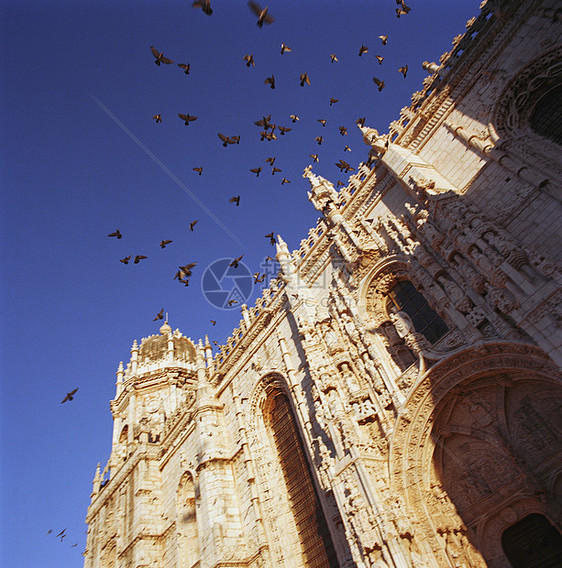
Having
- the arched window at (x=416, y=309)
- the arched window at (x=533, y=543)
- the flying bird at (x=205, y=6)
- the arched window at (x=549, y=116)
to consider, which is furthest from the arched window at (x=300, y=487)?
the flying bird at (x=205, y=6)

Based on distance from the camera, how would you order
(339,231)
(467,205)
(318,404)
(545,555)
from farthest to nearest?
(339,231)
(318,404)
(467,205)
(545,555)

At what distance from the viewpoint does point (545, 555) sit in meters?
9.47

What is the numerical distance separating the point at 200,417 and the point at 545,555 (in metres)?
14.2

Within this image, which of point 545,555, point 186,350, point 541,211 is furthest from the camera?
point 186,350

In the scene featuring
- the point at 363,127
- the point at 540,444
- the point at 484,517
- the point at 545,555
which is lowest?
the point at 545,555

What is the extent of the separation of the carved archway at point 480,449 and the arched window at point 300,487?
405 centimetres

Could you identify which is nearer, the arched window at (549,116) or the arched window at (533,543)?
the arched window at (533,543)

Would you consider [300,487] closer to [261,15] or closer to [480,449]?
[480,449]

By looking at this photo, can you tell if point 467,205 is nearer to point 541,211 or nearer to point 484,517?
point 541,211

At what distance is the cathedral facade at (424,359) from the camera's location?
988 cm

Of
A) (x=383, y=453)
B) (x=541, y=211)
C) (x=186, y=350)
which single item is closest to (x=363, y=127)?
(x=541, y=211)

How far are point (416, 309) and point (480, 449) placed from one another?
171 inches

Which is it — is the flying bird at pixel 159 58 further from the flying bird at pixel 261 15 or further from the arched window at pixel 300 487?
the arched window at pixel 300 487

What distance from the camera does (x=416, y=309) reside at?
13484mm
